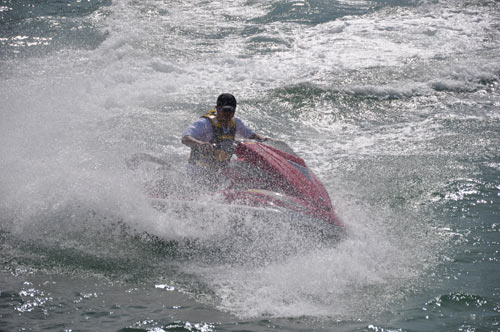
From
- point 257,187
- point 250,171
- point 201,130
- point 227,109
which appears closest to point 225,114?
point 227,109

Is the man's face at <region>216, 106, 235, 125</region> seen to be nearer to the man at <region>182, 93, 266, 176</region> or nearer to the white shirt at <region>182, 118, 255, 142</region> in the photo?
the man at <region>182, 93, 266, 176</region>

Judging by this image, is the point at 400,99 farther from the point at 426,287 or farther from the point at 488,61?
the point at 426,287

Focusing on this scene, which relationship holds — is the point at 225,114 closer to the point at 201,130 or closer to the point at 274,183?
the point at 201,130

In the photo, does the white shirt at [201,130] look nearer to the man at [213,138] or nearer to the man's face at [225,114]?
the man at [213,138]

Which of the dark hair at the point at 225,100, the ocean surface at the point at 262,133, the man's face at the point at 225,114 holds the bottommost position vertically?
the ocean surface at the point at 262,133

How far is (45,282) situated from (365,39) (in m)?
12.9

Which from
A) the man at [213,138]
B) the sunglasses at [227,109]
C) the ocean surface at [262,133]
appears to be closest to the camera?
the ocean surface at [262,133]

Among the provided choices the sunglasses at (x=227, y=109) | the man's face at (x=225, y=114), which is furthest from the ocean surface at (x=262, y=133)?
the sunglasses at (x=227, y=109)

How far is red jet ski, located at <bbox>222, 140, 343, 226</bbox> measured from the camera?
583 centimetres

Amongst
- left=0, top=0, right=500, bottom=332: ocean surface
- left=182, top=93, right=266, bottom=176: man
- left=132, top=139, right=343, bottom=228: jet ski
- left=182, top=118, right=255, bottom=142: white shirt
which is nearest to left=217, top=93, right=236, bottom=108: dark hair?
left=182, top=93, right=266, bottom=176: man

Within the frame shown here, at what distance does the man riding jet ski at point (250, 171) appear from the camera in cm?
588

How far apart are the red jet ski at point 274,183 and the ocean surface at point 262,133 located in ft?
0.85

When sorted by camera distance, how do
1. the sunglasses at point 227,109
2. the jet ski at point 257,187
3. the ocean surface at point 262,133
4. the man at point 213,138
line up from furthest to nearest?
the sunglasses at point 227,109, the man at point 213,138, the jet ski at point 257,187, the ocean surface at point 262,133

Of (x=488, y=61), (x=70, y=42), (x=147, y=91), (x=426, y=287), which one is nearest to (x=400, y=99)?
(x=488, y=61)
